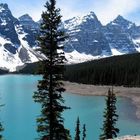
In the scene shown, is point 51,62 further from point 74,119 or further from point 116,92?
point 116,92

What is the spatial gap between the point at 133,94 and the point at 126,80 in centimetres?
3722

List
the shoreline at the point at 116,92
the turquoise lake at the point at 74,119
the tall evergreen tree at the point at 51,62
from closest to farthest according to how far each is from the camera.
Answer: the tall evergreen tree at the point at 51,62 < the turquoise lake at the point at 74,119 < the shoreline at the point at 116,92

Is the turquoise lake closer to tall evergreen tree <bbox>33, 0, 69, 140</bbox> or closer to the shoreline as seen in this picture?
the shoreline

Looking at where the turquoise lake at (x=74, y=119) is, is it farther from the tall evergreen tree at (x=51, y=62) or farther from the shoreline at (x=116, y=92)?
the tall evergreen tree at (x=51, y=62)

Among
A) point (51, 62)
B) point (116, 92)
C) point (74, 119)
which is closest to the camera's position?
point (51, 62)

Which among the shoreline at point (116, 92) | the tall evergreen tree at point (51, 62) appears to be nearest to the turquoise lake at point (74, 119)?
the shoreline at point (116, 92)

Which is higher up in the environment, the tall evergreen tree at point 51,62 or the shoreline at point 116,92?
the tall evergreen tree at point 51,62

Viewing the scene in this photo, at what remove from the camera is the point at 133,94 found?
161250 mm

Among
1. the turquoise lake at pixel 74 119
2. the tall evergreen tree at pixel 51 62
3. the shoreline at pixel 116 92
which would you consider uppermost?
the tall evergreen tree at pixel 51 62

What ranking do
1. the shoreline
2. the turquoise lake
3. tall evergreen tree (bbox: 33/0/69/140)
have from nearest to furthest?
tall evergreen tree (bbox: 33/0/69/140) < the turquoise lake < the shoreline

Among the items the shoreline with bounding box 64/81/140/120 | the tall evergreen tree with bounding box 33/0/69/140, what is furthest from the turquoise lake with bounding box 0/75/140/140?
the tall evergreen tree with bounding box 33/0/69/140

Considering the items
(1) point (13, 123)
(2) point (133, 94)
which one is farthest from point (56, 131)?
(2) point (133, 94)

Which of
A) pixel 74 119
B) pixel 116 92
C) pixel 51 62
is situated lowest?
pixel 74 119

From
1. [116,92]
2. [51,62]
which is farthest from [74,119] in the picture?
[116,92]
